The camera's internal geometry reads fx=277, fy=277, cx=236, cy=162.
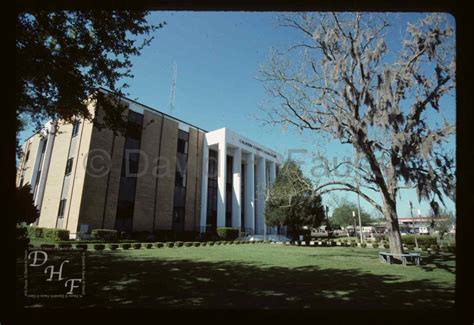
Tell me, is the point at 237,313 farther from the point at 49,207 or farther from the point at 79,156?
the point at 49,207

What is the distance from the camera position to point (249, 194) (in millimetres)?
45688

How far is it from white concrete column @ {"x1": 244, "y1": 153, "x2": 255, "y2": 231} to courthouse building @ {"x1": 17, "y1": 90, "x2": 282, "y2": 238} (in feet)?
0.54

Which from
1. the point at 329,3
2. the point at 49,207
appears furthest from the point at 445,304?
the point at 49,207

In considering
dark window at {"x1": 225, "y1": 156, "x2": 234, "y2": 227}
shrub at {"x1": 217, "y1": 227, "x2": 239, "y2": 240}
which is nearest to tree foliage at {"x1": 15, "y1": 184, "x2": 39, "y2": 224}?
shrub at {"x1": 217, "y1": 227, "x2": 239, "y2": 240}

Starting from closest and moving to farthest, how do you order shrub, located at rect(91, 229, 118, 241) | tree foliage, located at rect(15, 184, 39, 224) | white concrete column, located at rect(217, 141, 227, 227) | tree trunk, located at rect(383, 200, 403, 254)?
1. tree foliage, located at rect(15, 184, 39, 224)
2. tree trunk, located at rect(383, 200, 403, 254)
3. shrub, located at rect(91, 229, 118, 241)
4. white concrete column, located at rect(217, 141, 227, 227)

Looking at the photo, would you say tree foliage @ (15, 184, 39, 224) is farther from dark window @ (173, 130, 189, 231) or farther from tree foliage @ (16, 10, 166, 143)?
dark window @ (173, 130, 189, 231)

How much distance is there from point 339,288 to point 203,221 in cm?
3167

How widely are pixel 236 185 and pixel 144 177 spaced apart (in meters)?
16.8

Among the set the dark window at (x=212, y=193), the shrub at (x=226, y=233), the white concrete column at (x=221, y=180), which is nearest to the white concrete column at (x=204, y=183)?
the dark window at (x=212, y=193)

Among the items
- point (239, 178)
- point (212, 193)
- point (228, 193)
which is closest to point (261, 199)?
point (239, 178)

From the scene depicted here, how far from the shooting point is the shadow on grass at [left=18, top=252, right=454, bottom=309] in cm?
571

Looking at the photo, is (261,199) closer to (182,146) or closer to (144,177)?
(182,146)

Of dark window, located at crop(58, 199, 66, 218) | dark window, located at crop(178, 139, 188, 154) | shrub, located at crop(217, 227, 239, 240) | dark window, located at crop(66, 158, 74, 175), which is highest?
dark window, located at crop(178, 139, 188, 154)

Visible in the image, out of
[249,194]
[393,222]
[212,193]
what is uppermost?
[249,194]
